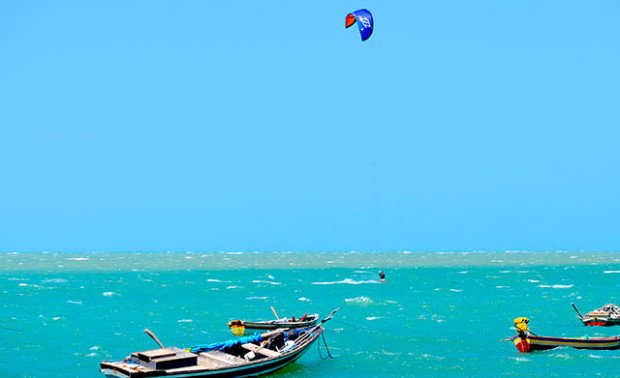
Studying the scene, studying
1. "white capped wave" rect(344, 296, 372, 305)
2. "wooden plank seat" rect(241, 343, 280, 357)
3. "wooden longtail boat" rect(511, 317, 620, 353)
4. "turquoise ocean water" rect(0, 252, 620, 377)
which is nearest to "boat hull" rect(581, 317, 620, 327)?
"turquoise ocean water" rect(0, 252, 620, 377)

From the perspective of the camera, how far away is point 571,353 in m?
37.8

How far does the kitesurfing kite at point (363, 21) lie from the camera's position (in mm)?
41312

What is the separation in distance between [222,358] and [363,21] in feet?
65.7

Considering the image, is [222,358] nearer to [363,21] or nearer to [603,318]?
[363,21]

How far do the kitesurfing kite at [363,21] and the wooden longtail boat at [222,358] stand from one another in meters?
15.4

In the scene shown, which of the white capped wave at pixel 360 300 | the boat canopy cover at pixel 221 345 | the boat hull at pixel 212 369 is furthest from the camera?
the white capped wave at pixel 360 300

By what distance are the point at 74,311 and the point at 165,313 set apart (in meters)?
7.08

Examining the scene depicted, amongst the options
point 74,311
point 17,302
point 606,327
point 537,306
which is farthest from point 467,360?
point 17,302

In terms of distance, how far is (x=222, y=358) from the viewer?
30.4 meters

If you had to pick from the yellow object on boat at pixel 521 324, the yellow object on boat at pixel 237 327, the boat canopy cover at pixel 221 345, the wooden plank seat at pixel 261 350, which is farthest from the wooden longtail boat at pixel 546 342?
the yellow object on boat at pixel 237 327

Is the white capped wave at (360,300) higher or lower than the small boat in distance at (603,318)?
higher

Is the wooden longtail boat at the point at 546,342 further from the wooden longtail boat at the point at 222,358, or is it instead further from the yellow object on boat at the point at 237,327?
the yellow object on boat at the point at 237,327

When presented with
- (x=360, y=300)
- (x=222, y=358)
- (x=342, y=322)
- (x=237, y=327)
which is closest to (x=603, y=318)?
(x=342, y=322)

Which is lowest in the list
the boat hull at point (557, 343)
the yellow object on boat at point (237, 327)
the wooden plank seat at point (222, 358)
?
the boat hull at point (557, 343)
